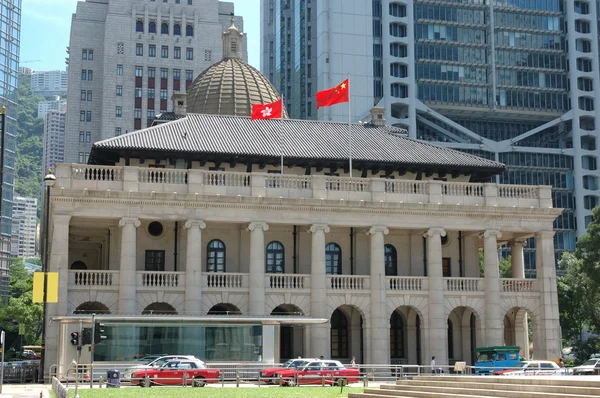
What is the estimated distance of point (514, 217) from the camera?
A: 6662 cm

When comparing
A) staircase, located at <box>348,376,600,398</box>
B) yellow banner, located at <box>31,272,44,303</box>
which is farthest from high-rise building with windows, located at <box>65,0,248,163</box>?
staircase, located at <box>348,376,600,398</box>

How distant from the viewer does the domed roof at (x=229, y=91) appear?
85.8 metres

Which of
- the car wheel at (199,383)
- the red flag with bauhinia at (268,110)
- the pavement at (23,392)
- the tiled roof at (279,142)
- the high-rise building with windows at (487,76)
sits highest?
the high-rise building with windows at (487,76)

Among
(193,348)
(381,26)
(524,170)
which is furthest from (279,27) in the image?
(193,348)

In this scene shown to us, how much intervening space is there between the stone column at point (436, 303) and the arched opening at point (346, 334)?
5.77m

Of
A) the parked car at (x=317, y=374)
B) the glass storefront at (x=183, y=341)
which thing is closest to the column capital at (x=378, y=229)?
the glass storefront at (x=183, y=341)

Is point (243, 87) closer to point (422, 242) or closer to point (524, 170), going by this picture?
point (422, 242)

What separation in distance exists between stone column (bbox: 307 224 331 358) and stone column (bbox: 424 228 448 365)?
7162 mm

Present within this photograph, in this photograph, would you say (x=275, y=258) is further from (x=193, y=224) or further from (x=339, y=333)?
(x=193, y=224)

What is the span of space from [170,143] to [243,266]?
9.81m

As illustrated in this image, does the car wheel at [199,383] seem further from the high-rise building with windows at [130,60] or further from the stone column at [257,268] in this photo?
the high-rise building with windows at [130,60]

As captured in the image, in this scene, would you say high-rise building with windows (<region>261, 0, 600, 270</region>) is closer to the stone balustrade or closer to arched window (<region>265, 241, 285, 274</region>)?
the stone balustrade

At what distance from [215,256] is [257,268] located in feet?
15.6

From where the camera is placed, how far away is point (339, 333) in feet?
227
